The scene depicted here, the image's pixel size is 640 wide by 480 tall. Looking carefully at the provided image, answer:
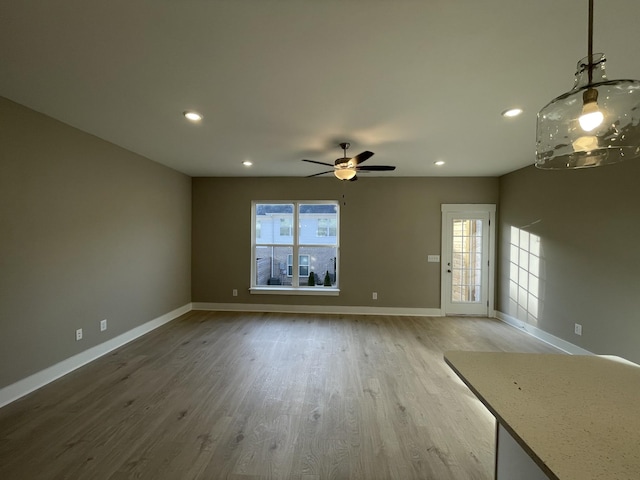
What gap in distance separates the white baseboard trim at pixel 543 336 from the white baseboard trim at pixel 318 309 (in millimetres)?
1076

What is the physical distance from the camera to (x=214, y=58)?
5.76ft

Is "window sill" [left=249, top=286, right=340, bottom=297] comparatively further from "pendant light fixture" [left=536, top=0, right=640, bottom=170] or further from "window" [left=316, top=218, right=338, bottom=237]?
"pendant light fixture" [left=536, top=0, right=640, bottom=170]

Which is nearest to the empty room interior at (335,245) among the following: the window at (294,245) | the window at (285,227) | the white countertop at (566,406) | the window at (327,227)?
the white countertop at (566,406)

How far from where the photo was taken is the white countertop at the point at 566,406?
2.14ft

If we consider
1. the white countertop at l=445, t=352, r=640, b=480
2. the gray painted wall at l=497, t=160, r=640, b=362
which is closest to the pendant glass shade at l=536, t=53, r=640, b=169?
the white countertop at l=445, t=352, r=640, b=480

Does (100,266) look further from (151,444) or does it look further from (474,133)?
(474,133)

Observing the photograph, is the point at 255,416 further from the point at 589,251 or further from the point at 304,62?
the point at 589,251

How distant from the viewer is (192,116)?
8.46ft

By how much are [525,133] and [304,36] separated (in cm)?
272

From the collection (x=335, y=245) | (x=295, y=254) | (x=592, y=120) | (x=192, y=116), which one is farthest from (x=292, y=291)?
(x=592, y=120)

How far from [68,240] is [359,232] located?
4150mm

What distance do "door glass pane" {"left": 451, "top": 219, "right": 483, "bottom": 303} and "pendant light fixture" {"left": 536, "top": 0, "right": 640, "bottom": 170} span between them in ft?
13.4

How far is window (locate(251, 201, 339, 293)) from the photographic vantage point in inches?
208

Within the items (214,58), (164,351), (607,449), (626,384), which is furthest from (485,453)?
(164,351)
